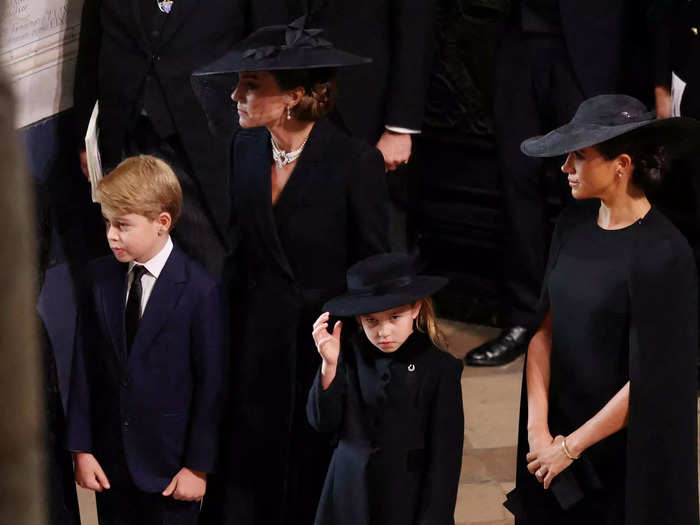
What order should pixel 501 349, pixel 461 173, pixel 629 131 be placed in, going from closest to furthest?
pixel 629 131
pixel 501 349
pixel 461 173

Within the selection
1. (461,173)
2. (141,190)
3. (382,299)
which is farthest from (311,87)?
(461,173)

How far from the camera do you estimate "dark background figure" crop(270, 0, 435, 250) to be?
3814mm

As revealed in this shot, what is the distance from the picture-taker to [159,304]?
278 centimetres

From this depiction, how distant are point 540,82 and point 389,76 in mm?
952

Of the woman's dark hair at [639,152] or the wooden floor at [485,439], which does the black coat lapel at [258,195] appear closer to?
the woman's dark hair at [639,152]

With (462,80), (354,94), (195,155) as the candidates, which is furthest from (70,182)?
(462,80)

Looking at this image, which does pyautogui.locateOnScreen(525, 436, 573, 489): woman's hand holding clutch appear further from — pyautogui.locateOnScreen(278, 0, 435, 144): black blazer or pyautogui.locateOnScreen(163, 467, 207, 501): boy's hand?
pyautogui.locateOnScreen(278, 0, 435, 144): black blazer

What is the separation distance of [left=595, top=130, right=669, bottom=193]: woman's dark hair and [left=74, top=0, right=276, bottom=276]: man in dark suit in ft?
5.08

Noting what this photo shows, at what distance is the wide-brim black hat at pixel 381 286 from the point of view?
255 centimetres

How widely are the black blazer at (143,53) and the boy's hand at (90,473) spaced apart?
1.19m

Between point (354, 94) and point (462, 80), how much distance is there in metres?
1.58

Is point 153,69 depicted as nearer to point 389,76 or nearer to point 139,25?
point 139,25

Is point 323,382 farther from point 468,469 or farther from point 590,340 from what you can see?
point 468,469

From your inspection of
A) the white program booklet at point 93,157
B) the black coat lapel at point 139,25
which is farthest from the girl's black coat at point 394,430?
the black coat lapel at point 139,25
